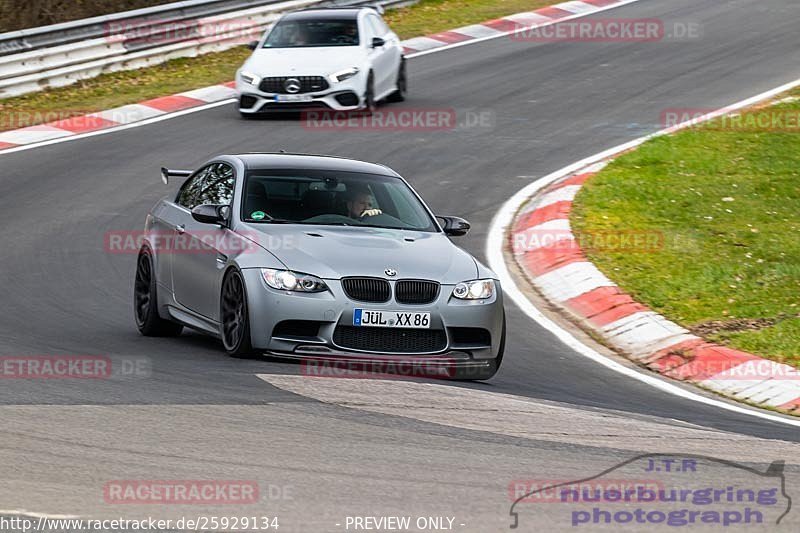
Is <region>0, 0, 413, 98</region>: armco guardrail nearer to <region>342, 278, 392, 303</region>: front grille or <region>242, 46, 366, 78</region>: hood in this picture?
<region>242, 46, 366, 78</region>: hood

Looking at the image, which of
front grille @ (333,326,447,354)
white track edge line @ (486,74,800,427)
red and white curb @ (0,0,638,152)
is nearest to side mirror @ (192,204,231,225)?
front grille @ (333,326,447,354)

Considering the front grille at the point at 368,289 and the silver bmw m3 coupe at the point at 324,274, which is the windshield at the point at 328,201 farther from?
the front grille at the point at 368,289

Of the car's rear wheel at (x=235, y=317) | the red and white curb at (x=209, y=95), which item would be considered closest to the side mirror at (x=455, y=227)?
the car's rear wheel at (x=235, y=317)

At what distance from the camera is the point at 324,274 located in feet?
30.0

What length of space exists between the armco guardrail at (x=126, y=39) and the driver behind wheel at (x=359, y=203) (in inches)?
488

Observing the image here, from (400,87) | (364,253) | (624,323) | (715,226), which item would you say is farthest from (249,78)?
(364,253)

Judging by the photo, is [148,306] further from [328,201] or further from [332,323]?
[332,323]

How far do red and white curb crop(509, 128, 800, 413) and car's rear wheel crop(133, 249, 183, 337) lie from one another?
10.9 feet

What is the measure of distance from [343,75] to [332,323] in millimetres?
11994

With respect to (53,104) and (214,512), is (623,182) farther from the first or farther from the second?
(214,512)

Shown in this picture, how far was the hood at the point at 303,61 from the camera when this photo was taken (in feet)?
67.5

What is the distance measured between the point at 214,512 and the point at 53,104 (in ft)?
54.7

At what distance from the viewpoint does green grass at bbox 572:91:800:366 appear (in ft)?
37.2

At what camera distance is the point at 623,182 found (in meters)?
16.0
